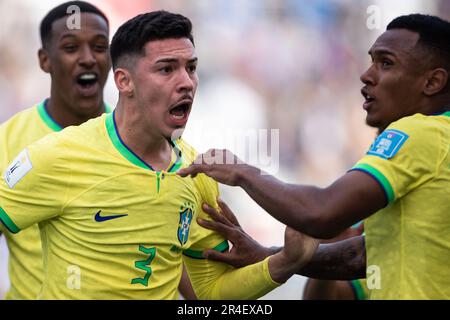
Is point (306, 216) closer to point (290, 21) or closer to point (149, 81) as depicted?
point (149, 81)

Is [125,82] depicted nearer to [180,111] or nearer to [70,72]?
[180,111]

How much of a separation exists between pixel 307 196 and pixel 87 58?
2844 mm

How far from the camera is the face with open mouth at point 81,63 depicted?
6.16 metres

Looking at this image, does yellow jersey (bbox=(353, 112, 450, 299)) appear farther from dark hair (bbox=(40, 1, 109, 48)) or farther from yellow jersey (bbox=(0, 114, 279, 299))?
dark hair (bbox=(40, 1, 109, 48))

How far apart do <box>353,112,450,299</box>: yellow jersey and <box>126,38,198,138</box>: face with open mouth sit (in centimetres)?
99

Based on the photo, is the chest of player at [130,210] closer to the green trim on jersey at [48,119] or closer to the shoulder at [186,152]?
the shoulder at [186,152]

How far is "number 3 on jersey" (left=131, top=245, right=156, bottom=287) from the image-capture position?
423 centimetres

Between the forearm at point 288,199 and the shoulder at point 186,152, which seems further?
the shoulder at point 186,152

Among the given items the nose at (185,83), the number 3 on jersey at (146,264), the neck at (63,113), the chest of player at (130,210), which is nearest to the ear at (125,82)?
the nose at (185,83)

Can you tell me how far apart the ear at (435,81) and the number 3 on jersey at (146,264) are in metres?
1.53

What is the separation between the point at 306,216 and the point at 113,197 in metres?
0.97

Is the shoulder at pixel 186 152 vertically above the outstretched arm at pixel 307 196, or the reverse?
the shoulder at pixel 186 152

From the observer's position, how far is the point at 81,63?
20.4 ft

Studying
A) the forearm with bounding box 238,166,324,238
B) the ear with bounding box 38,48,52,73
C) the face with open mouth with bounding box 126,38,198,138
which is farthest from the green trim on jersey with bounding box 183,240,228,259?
the ear with bounding box 38,48,52,73
